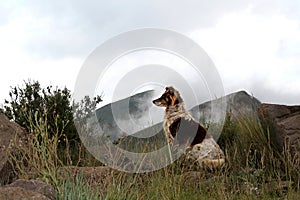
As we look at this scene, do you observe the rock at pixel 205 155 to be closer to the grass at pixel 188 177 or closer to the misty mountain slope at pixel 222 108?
the grass at pixel 188 177

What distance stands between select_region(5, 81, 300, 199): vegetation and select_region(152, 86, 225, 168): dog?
182mm

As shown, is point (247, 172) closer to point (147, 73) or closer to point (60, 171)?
point (147, 73)

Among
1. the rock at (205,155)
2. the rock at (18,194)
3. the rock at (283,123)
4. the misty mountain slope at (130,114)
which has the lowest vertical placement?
the rock at (18,194)

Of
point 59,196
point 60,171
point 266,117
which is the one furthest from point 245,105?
point 59,196

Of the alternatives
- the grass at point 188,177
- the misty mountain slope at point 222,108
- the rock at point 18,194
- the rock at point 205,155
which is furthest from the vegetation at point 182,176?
the rock at point 18,194

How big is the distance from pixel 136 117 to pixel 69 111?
97.5 inches

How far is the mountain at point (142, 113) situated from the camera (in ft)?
26.4

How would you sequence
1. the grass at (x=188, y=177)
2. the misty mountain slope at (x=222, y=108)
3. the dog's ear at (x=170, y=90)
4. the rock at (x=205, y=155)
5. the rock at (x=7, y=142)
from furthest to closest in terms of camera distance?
the misty mountain slope at (x=222, y=108)
the dog's ear at (x=170, y=90)
the rock at (x=205, y=155)
the rock at (x=7, y=142)
the grass at (x=188, y=177)

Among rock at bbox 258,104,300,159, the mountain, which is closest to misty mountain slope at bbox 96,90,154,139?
the mountain

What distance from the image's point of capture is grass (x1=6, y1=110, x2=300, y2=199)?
538 centimetres

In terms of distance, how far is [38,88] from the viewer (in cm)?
1064

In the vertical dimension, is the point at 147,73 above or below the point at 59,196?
above

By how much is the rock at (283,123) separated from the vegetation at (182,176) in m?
0.16

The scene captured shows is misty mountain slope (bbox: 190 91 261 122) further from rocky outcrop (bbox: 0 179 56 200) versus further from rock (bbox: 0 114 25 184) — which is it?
rocky outcrop (bbox: 0 179 56 200)
